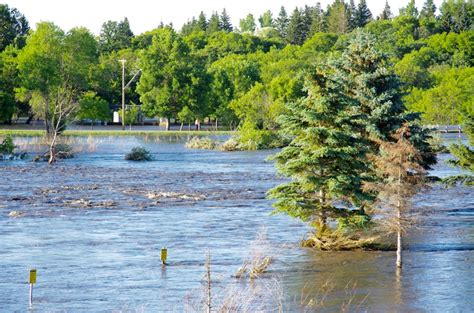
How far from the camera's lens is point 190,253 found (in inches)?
1364

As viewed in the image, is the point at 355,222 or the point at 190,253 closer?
the point at 355,222

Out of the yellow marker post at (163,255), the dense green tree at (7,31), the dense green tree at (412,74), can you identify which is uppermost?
the dense green tree at (7,31)

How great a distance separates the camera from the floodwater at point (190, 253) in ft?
89.1

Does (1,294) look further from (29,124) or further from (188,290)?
(29,124)

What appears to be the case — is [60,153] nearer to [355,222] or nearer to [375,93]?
[375,93]

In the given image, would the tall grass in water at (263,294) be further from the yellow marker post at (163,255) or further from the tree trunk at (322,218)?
the tree trunk at (322,218)

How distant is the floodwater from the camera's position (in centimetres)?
2716

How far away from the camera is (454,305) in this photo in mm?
26516

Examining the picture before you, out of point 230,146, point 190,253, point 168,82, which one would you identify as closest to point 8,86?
point 168,82

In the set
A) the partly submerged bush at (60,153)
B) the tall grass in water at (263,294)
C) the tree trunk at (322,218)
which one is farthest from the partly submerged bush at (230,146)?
the tall grass in water at (263,294)

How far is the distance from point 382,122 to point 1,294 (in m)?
18.4

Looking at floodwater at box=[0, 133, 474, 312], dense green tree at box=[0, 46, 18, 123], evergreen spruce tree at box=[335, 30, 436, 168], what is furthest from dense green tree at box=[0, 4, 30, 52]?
evergreen spruce tree at box=[335, 30, 436, 168]

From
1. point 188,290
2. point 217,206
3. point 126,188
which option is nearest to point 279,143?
point 126,188

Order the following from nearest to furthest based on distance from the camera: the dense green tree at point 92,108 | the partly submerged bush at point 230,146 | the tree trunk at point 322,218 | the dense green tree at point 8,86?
the tree trunk at point 322,218 → the partly submerged bush at point 230,146 → the dense green tree at point 8,86 → the dense green tree at point 92,108
